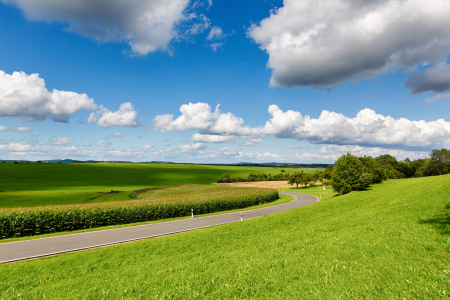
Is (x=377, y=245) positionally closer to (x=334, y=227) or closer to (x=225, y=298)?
(x=334, y=227)

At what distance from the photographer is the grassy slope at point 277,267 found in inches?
218

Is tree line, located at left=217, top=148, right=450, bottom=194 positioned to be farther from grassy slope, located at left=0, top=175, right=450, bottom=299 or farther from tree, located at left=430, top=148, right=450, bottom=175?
grassy slope, located at left=0, top=175, right=450, bottom=299

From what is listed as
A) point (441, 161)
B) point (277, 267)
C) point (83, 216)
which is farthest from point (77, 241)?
point (441, 161)

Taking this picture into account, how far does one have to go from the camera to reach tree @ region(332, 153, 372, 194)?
4325 centimetres

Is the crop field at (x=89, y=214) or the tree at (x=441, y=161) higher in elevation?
the tree at (x=441, y=161)

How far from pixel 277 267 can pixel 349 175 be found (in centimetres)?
4404

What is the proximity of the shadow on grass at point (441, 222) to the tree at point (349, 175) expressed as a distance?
1411 inches

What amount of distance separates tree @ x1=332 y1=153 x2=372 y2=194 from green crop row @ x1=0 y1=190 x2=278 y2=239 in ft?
93.8

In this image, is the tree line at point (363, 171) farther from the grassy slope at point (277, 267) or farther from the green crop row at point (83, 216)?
the grassy slope at point (277, 267)

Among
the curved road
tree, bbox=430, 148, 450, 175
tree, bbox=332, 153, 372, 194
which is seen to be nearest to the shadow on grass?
the curved road

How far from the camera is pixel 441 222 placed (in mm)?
9305

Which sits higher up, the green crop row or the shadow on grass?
the shadow on grass

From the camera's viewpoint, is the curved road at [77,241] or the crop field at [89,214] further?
the crop field at [89,214]

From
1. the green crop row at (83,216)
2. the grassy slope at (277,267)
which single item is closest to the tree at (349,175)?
the green crop row at (83,216)
